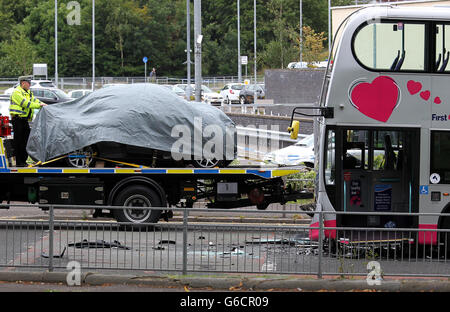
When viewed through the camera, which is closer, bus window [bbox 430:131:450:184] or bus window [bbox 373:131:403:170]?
bus window [bbox 430:131:450:184]

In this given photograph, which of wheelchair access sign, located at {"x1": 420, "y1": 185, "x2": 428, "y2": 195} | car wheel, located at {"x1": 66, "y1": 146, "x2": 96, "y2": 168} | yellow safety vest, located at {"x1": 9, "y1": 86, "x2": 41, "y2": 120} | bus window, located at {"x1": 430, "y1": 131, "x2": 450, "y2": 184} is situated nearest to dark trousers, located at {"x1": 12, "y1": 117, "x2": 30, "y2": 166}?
yellow safety vest, located at {"x1": 9, "y1": 86, "x2": 41, "y2": 120}

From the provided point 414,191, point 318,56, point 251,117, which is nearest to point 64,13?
point 318,56

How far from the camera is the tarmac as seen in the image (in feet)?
30.6

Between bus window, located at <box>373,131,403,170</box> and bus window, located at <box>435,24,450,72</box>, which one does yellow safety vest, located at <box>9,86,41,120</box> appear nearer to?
bus window, located at <box>373,131,403,170</box>

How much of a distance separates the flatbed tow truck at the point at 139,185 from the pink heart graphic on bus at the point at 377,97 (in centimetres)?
262

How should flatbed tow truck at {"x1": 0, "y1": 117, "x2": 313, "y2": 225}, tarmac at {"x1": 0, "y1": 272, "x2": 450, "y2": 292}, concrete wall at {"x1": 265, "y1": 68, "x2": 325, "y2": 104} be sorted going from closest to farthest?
tarmac at {"x1": 0, "y1": 272, "x2": 450, "y2": 292}
flatbed tow truck at {"x1": 0, "y1": 117, "x2": 313, "y2": 225}
concrete wall at {"x1": 265, "y1": 68, "x2": 325, "y2": 104}

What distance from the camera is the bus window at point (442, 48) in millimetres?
11836

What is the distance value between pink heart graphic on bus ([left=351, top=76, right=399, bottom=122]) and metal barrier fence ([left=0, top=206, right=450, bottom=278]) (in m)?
2.60

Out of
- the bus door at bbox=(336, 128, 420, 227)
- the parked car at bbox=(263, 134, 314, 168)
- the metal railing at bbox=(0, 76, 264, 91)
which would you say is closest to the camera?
the bus door at bbox=(336, 128, 420, 227)

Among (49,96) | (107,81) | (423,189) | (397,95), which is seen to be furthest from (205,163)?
(107,81)

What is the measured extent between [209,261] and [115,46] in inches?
2483

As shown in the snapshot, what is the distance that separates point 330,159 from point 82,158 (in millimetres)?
4954

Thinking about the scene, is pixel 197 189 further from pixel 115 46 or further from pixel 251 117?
pixel 115 46

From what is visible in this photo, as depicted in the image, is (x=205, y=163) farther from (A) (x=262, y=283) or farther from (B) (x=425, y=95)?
(A) (x=262, y=283)
